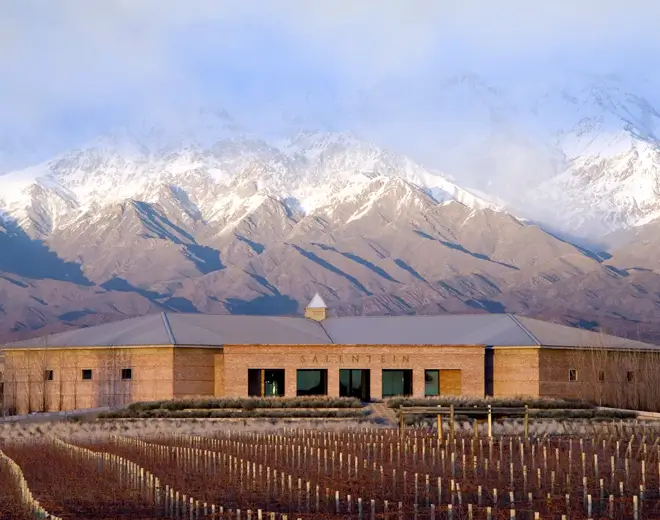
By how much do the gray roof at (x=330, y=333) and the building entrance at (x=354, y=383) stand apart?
4.83 ft

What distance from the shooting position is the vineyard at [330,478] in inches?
952

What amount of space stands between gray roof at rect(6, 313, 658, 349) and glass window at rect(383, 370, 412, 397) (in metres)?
1.50

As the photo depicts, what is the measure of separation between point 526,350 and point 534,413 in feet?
27.8

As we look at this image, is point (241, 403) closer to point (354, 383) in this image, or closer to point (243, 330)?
point (354, 383)

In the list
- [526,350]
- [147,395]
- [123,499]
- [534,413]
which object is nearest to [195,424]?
[147,395]

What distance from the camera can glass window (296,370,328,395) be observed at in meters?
60.5

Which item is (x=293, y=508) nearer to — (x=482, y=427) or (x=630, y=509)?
(x=630, y=509)

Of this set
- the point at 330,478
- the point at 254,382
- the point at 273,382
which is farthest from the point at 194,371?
the point at 330,478

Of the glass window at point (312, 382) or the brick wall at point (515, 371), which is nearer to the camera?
the brick wall at point (515, 371)

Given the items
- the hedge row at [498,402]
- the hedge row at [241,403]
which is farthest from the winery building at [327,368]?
the hedge row at [241,403]

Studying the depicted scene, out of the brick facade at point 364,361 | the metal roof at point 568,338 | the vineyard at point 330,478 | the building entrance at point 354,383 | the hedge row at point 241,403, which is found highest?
the metal roof at point 568,338

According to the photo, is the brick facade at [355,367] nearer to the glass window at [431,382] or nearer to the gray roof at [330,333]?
the glass window at [431,382]

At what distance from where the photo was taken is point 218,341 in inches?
2400

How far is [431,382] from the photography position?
6122cm
